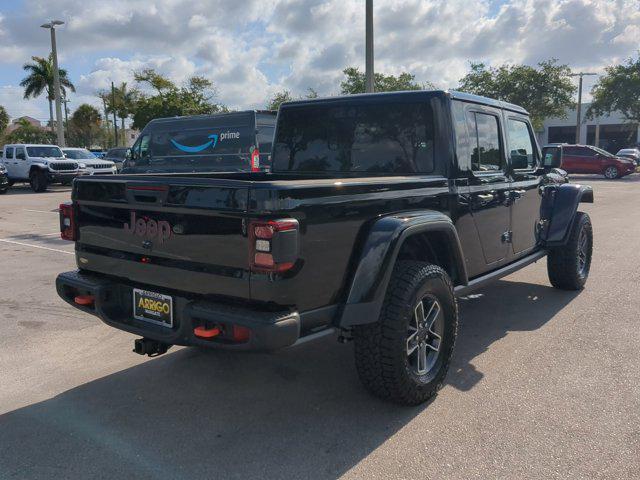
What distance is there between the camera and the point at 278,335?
8.92 feet

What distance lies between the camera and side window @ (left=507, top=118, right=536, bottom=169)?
5027 mm

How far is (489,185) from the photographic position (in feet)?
14.7

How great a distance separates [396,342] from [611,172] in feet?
92.6

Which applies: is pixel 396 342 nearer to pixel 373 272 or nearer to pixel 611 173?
pixel 373 272

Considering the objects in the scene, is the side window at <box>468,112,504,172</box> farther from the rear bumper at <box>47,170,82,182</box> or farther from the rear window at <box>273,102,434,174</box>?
the rear bumper at <box>47,170,82,182</box>

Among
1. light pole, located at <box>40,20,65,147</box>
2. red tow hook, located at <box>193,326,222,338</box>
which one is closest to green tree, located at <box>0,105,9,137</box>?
light pole, located at <box>40,20,65,147</box>

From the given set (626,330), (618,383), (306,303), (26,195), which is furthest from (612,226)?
(26,195)

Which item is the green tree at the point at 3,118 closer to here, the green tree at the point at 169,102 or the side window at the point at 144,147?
the green tree at the point at 169,102

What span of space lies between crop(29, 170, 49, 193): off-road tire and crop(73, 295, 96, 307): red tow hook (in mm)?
20355

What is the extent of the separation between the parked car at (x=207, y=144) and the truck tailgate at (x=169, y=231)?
7.10m

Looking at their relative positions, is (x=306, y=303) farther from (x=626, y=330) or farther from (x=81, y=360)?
(x=626, y=330)

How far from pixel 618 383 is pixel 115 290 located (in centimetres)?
330

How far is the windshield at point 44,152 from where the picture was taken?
896 inches

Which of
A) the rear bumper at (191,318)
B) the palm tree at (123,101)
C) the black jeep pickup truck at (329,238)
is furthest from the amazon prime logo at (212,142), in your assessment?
the palm tree at (123,101)
